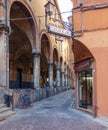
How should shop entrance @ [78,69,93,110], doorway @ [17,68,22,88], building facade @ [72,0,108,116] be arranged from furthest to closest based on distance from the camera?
doorway @ [17,68,22,88]
shop entrance @ [78,69,93,110]
building facade @ [72,0,108,116]

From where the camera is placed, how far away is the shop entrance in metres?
13.4

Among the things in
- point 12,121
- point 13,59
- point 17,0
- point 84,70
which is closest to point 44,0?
point 13,59

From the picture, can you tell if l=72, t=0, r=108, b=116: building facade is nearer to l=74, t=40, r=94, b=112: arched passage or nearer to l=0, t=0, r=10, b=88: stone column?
l=74, t=40, r=94, b=112: arched passage

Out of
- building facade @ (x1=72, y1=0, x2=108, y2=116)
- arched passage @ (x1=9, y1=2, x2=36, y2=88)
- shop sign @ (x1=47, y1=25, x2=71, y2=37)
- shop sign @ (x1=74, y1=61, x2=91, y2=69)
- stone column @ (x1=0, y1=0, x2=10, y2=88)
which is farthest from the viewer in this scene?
arched passage @ (x1=9, y1=2, x2=36, y2=88)

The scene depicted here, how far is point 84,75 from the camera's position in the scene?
14.1 metres

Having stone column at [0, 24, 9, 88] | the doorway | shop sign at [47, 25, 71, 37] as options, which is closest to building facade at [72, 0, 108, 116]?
shop sign at [47, 25, 71, 37]

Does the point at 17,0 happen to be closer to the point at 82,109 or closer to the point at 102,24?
the point at 102,24

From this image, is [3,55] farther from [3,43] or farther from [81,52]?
[81,52]

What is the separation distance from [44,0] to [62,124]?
63.4 feet

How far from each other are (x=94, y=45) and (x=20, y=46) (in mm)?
14213

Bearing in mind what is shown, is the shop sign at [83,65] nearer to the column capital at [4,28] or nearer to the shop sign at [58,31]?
the shop sign at [58,31]

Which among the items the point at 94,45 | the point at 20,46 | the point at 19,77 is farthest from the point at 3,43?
the point at 19,77

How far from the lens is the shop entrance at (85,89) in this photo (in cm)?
1336

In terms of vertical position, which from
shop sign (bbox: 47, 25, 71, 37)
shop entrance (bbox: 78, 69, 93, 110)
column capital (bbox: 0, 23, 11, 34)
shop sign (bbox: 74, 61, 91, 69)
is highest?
column capital (bbox: 0, 23, 11, 34)
